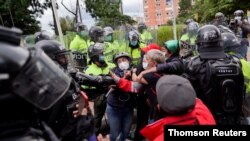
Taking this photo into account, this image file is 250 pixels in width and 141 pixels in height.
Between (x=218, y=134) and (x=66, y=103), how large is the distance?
123 cm

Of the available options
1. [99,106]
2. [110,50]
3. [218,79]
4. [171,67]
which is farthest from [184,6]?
[218,79]

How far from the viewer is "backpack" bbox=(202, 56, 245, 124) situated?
12.8 ft

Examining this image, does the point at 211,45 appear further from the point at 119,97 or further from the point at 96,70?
the point at 96,70

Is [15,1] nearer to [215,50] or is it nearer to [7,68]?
[215,50]

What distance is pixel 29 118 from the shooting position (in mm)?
1495

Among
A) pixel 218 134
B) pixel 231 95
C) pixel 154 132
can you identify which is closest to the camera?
pixel 218 134

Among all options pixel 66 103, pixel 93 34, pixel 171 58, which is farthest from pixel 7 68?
pixel 93 34

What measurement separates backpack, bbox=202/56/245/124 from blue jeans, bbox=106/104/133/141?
174cm

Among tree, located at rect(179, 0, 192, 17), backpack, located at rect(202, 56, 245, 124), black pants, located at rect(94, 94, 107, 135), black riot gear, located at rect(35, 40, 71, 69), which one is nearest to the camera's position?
black riot gear, located at rect(35, 40, 71, 69)

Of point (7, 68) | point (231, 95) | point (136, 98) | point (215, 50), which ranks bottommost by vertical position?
point (136, 98)

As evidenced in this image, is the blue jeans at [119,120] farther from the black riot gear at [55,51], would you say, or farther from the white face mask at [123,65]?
the black riot gear at [55,51]

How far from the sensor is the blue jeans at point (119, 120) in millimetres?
5504

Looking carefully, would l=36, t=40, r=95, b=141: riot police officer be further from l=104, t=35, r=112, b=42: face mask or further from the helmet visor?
l=104, t=35, r=112, b=42: face mask

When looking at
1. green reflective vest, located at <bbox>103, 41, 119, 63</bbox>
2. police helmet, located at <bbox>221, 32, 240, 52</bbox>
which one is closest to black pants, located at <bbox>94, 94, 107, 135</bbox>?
green reflective vest, located at <bbox>103, 41, 119, 63</bbox>
